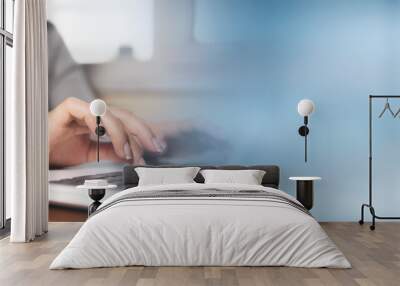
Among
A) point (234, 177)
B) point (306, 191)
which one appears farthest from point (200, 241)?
point (306, 191)

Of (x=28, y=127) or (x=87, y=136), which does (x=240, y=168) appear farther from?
(x=28, y=127)

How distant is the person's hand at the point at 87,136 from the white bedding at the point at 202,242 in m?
2.82

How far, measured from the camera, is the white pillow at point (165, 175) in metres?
6.87

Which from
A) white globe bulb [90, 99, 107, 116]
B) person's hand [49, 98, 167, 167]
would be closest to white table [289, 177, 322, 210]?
person's hand [49, 98, 167, 167]

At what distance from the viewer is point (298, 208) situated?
5199 mm

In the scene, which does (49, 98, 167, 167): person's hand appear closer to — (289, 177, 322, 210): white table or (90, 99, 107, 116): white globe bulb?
(90, 99, 107, 116): white globe bulb

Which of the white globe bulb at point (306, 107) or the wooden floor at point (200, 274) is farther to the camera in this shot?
the white globe bulb at point (306, 107)

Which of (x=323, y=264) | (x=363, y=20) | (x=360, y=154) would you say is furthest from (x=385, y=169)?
(x=323, y=264)

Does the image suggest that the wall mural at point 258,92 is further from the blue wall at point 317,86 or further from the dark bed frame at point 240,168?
the dark bed frame at point 240,168

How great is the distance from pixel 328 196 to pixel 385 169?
827 mm

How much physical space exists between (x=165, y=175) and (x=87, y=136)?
1.34 meters

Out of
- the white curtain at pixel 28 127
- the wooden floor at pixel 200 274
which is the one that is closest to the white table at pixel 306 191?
the wooden floor at pixel 200 274

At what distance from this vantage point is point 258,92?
7566 mm

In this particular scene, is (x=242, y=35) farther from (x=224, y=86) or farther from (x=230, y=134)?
(x=230, y=134)
